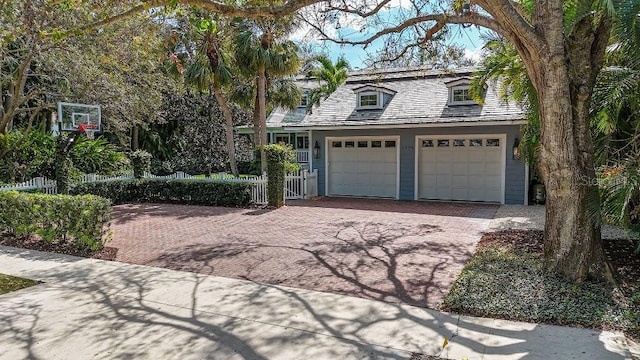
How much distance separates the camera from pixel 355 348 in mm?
3982

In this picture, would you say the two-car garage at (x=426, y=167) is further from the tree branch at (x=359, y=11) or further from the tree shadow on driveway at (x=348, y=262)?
the tree branch at (x=359, y=11)

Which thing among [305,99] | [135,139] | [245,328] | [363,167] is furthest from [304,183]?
[135,139]

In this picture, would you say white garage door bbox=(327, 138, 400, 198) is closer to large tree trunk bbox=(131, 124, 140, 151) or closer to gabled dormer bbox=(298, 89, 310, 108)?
gabled dormer bbox=(298, 89, 310, 108)

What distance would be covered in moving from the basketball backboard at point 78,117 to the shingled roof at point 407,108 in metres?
7.08

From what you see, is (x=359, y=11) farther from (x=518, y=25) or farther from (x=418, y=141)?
(x=418, y=141)

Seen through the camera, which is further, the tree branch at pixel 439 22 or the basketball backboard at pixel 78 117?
the basketball backboard at pixel 78 117

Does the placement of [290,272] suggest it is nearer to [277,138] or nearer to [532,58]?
[532,58]

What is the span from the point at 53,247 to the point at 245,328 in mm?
5599

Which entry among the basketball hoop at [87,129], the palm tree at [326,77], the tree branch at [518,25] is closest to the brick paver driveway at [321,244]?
the basketball hoop at [87,129]

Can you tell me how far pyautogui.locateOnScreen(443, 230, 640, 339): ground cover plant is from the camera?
452 centimetres

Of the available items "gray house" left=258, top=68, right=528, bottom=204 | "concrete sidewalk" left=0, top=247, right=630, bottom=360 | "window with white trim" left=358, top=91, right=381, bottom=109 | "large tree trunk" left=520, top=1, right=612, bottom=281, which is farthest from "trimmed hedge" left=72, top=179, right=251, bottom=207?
"large tree trunk" left=520, top=1, right=612, bottom=281

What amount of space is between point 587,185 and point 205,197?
37.0 ft

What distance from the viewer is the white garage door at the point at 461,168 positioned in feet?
47.2

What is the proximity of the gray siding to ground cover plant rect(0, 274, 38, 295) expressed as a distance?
463 inches
